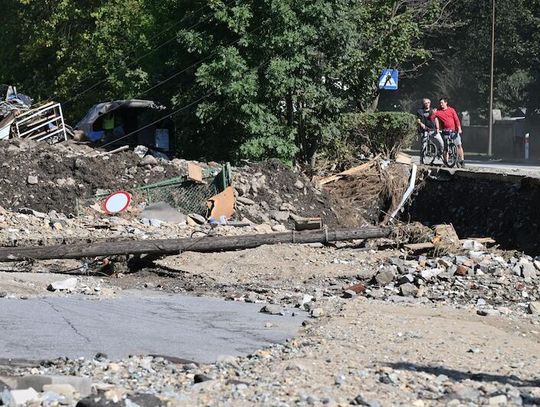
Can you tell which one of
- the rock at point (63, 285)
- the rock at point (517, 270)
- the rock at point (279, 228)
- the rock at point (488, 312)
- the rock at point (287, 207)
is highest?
the rock at point (287, 207)

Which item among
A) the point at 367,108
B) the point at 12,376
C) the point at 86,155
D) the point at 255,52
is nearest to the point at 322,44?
the point at 255,52

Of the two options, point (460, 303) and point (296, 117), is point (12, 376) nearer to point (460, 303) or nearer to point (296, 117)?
point (460, 303)

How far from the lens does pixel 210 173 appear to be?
24.5 meters

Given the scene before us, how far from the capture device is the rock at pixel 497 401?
327 inches

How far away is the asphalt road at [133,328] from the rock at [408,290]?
2.48m

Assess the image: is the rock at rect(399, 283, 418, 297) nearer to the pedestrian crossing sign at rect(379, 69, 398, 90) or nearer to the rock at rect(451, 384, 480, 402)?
the rock at rect(451, 384, 480, 402)

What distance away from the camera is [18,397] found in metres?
7.93

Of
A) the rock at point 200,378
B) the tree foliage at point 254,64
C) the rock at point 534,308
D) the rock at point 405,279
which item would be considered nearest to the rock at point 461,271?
the rock at point 405,279

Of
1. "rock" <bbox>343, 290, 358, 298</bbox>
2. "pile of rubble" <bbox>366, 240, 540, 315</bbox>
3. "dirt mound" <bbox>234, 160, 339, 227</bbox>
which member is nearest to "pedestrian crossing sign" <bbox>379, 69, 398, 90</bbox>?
"dirt mound" <bbox>234, 160, 339, 227</bbox>

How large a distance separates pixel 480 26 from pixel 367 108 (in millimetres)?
25567

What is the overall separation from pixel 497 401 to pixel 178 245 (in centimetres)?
970

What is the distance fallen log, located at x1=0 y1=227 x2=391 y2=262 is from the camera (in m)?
16.7

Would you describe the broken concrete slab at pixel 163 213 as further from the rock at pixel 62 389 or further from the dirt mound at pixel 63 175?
the rock at pixel 62 389

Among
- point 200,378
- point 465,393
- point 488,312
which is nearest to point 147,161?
point 488,312
